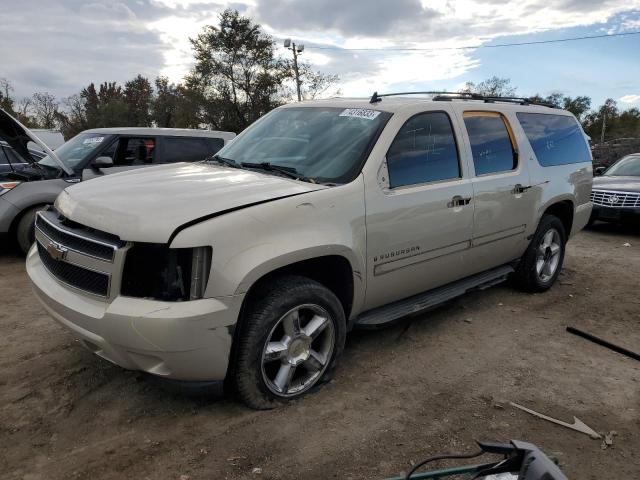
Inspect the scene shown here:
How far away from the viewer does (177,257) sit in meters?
2.56

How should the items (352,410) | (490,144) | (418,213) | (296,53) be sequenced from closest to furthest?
(352,410), (418,213), (490,144), (296,53)

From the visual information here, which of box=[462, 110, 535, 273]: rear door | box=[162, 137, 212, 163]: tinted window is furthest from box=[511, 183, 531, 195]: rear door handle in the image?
box=[162, 137, 212, 163]: tinted window

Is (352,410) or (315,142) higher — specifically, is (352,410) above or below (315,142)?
below

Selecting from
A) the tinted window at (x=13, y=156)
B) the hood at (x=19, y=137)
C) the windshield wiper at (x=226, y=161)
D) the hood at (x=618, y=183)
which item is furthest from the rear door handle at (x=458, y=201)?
the hood at (x=618, y=183)

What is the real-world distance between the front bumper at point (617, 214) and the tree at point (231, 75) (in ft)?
100

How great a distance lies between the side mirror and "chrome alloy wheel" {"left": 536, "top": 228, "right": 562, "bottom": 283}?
214 inches

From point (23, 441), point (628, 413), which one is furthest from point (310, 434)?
point (628, 413)

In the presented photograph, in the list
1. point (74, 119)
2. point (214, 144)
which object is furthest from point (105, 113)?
point (214, 144)

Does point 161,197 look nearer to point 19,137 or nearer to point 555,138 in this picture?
point 555,138

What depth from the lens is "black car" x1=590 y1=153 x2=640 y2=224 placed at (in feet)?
28.3

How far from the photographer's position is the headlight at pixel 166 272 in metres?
2.57

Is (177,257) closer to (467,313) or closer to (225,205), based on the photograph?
(225,205)

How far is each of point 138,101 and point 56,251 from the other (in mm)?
57818

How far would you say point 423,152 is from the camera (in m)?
3.77
